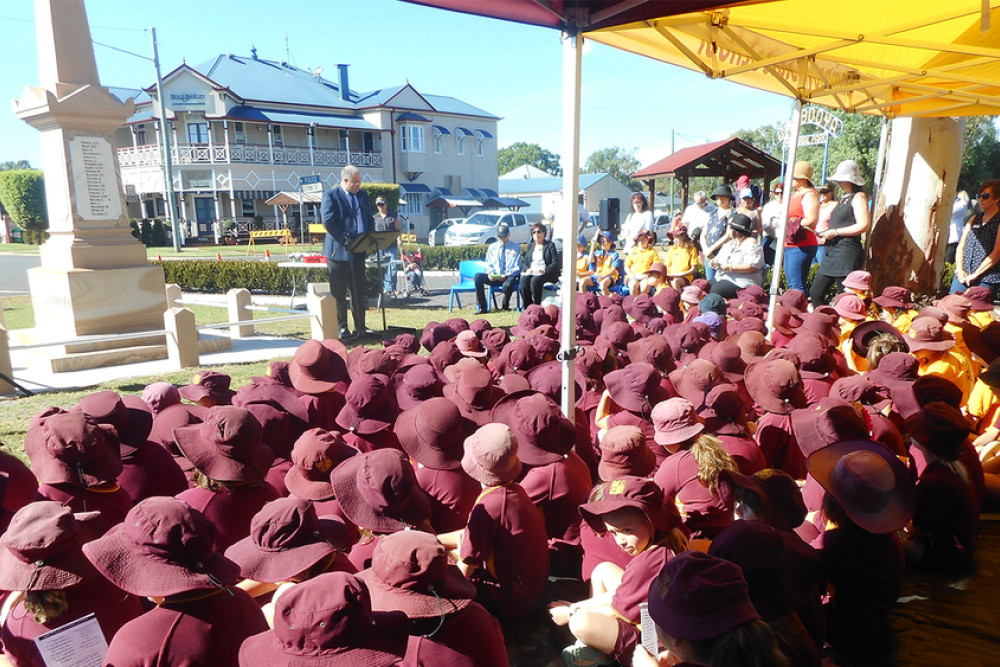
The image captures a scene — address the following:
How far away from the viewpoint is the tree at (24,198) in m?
42.3

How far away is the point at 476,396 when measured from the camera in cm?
373

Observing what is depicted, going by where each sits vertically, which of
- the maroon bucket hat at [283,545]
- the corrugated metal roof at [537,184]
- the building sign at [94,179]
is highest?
the corrugated metal roof at [537,184]

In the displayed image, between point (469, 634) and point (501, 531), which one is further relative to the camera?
point (501, 531)

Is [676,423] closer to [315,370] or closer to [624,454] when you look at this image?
[624,454]

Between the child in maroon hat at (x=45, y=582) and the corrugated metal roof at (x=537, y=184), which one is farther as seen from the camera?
the corrugated metal roof at (x=537, y=184)

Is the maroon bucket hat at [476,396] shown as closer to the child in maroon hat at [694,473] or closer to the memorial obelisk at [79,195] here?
the child in maroon hat at [694,473]

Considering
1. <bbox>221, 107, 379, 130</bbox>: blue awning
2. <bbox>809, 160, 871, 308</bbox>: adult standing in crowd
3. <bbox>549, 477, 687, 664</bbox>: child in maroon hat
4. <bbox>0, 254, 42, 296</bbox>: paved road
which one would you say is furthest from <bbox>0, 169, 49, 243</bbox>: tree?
<bbox>549, 477, 687, 664</bbox>: child in maroon hat

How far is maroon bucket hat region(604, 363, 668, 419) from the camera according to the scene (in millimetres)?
3793

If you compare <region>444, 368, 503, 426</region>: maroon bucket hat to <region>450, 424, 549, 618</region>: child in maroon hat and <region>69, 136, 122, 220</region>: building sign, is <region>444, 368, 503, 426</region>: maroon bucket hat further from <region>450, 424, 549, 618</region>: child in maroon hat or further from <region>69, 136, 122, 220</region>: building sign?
<region>69, 136, 122, 220</region>: building sign

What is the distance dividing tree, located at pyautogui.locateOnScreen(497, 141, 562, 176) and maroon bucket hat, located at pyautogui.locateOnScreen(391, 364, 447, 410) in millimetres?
114466

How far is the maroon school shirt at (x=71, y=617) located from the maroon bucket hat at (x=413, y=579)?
34.4 inches

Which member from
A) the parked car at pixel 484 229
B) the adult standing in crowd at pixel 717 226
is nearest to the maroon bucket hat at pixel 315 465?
the adult standing in crowd at pixel 717 226

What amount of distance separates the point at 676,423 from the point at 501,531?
38.1 inches

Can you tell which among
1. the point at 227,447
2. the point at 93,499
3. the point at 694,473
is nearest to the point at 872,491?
the point at 694,473
